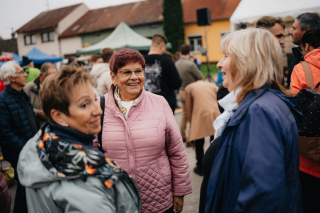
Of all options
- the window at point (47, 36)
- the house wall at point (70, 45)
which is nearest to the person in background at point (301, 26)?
the house wall at point (70, 45)

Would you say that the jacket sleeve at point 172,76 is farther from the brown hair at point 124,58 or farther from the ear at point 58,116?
the ear at point 58,116

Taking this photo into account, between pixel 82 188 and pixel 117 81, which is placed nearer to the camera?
pixel 82 188

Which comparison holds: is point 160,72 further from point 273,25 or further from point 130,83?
point 130,83

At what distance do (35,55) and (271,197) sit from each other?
60.2ft

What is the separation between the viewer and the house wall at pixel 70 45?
1303 inches

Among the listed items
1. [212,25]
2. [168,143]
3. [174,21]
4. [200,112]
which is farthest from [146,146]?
[174,21]

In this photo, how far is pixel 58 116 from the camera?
140 cm

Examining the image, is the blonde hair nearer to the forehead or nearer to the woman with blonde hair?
the woman with blonde hair

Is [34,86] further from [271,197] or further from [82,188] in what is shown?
[271,197]

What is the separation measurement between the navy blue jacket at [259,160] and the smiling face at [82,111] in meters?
0.73

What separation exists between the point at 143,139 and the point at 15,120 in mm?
1988

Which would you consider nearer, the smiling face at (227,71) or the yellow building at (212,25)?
the smiling face at (227,71)

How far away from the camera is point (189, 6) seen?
28.7 m

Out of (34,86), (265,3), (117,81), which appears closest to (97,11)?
(265,3)
